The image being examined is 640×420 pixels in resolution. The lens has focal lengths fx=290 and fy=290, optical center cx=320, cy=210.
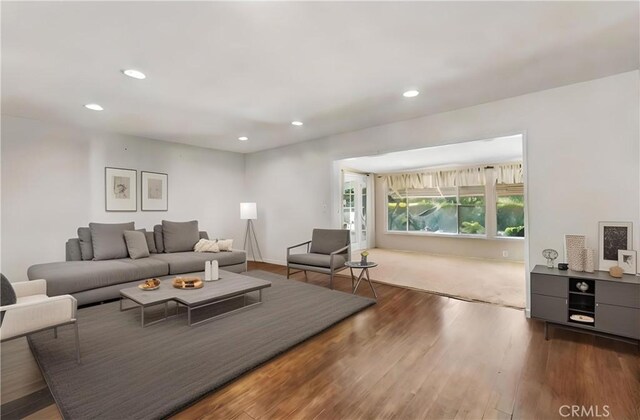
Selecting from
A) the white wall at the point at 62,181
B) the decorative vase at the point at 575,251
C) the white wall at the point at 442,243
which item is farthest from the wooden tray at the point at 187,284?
the white wall at the point at 442,243

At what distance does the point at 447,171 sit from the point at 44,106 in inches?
314

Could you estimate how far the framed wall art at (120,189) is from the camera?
500cm

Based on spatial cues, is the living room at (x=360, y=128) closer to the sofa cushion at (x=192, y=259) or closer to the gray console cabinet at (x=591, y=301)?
the gray console cabinet at (x=591, y=301)

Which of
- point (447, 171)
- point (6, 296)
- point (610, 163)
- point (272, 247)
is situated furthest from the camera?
point (447, 171)

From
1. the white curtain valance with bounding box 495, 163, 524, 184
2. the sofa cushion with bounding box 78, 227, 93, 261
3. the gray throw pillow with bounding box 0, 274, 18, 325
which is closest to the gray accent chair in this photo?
the sofa cushion with bounding box 78, 227, 93, 261

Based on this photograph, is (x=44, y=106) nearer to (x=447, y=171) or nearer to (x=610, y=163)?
(x=610, y=163)

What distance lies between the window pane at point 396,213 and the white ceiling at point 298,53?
496 centimetres

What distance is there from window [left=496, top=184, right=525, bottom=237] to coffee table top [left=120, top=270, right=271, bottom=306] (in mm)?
6034

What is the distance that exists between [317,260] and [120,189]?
3.74 metres

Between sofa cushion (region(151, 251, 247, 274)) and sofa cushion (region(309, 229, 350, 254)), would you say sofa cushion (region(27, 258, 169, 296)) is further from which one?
sofa cushion (region(309, 229, 350, 254))

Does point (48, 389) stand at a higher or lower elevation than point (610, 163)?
lower

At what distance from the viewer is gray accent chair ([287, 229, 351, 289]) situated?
4406mm

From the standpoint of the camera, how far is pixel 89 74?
2.83 metres

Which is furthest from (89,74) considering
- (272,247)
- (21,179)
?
(272,247)
